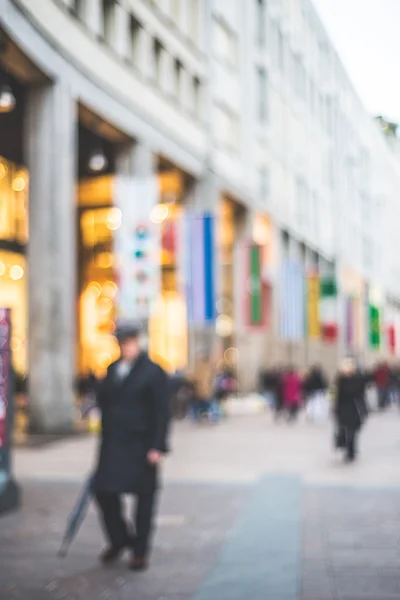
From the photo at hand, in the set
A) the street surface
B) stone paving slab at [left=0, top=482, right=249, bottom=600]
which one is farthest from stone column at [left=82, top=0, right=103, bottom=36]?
stone paving slab at [left=0, top=482, right=249, bottom=600]

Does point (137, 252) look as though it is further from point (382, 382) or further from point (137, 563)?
point (137, 563)

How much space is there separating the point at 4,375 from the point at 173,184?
81.3 ft

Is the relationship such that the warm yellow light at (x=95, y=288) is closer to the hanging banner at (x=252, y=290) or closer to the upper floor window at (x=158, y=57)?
the hanging banner at (x=252, y=290)

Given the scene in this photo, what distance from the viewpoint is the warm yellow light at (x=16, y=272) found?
28683 millimetres

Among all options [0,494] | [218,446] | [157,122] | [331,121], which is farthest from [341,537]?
[331,121]

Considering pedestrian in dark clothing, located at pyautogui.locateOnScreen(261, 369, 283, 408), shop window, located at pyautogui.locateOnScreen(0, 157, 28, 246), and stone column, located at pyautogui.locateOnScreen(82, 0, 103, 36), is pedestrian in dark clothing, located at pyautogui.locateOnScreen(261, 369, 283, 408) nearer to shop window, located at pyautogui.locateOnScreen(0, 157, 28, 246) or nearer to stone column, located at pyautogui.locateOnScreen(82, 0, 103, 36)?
shop window, located at pyautogui.locateOnScreen(0, 157, 28, 246)

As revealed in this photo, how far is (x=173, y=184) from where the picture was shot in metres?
34.2

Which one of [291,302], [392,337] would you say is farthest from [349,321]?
[291,302]

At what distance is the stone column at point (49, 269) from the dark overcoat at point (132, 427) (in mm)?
14909

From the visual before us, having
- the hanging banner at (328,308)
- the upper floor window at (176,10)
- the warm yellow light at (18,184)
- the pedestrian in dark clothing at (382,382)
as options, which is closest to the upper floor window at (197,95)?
the upper floor window at (176,10)

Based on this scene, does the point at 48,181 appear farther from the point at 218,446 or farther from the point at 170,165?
the point at 170,165

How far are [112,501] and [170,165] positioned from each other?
25922 mm

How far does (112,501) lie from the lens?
6992 millimetres

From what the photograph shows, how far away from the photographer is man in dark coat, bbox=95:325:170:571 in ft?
22.6
